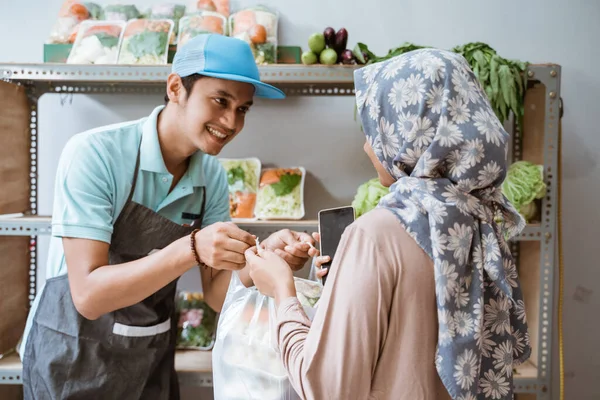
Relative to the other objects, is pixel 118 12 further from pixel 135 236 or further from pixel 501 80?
pixel 501 80

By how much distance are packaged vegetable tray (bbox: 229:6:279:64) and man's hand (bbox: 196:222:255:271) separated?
1044 millimetres

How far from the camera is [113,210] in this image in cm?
173

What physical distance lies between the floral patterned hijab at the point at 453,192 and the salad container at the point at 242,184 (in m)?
1.39

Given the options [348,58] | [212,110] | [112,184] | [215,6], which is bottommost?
[112,184]

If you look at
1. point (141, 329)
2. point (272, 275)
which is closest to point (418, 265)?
point (272, 275)

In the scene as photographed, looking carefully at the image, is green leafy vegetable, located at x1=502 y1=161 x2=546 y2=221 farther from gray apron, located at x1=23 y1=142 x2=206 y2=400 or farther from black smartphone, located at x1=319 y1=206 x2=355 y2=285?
gray apron, located at x1=23 y1=142 x2=206 y2=400

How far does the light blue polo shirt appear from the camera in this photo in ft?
5.25

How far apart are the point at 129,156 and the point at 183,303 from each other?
3.23 ft

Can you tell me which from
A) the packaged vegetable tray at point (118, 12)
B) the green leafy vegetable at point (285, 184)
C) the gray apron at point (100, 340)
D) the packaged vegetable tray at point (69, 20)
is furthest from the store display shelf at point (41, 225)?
the packaged vegetable tray at point (118, 12)

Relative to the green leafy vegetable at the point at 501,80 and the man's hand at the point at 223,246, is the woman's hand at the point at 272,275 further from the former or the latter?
the green leafy vegetable at the point at 501,80

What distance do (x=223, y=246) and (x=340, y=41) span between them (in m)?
1.16

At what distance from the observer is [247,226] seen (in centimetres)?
221

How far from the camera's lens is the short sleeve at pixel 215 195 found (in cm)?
203

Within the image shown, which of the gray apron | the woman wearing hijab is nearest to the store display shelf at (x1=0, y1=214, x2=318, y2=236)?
the gray apron
